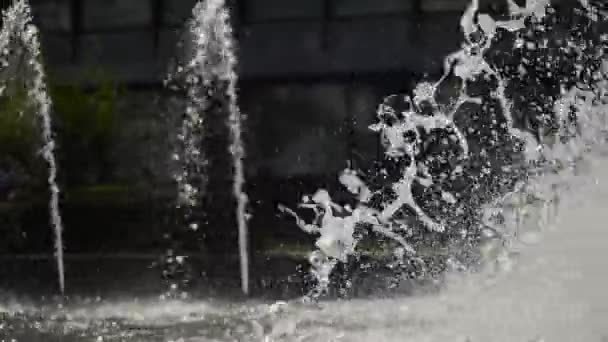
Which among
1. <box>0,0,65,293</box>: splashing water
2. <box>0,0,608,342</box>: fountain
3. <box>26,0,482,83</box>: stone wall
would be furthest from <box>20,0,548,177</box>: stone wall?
<box>0,0,65,293</box>: splashing water

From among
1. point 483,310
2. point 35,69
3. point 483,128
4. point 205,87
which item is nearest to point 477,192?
point 483,128

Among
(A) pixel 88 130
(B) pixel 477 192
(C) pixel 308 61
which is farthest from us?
(A) pixel 88 130

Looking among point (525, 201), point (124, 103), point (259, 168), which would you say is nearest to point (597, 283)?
point (525, 201)

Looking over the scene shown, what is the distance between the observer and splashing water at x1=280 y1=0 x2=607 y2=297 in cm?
275

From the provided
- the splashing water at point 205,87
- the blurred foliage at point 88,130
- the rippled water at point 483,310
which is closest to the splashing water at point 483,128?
the rippled water at point 483,310

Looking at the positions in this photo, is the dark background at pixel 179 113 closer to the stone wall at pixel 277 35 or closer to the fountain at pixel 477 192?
the stone wall at pixel 277 35

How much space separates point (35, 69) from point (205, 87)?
2.81 ft

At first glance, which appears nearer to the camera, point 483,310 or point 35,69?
point 483,310

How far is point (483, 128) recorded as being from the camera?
2.79m

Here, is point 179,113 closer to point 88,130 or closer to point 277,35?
point 88,130

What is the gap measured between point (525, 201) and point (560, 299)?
0.42 metres

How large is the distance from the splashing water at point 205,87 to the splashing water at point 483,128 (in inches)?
20.3

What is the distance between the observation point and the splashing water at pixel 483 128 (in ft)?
9.02

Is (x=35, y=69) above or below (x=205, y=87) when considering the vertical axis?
above
